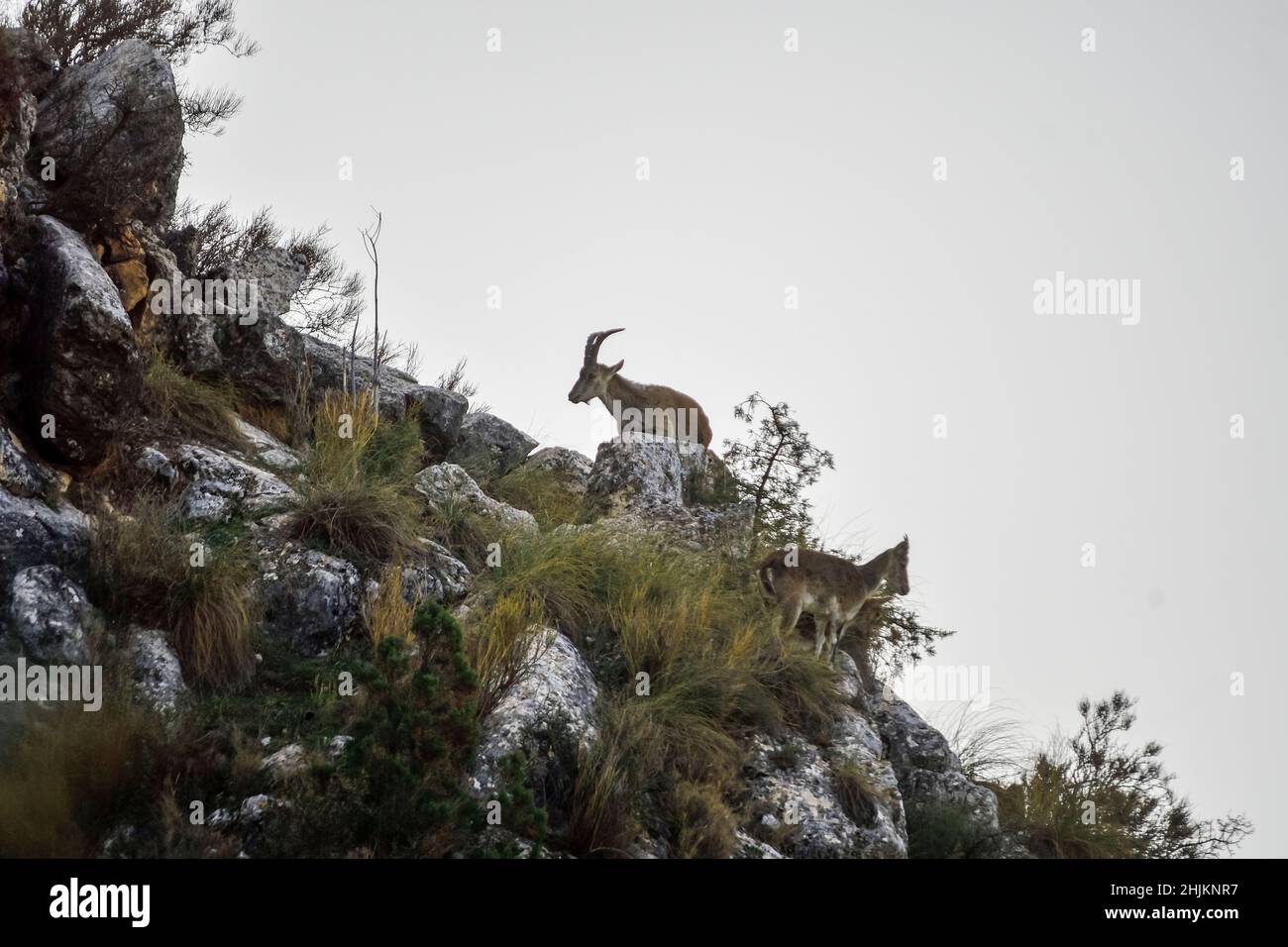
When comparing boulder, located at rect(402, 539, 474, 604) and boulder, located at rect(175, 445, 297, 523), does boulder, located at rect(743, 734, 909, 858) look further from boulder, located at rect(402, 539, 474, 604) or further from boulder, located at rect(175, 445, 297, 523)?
boulder, located at rect(175, 445, 297, 523)

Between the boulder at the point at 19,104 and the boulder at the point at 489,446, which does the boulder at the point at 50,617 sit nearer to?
the boulder at the point at 19,104

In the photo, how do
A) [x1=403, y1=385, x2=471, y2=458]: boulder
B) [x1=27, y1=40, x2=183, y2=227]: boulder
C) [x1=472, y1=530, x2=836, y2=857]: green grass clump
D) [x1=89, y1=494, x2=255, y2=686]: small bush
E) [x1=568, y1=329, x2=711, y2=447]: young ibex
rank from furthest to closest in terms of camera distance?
[x1=568, y1=329, x2=711, y2=447]: young ibex < [x1=403, y1=385, x2=471, y2=458]: boulder < [x1=27, y1=40, x2=183, y2=227]: boulder < [x1=89, y1=494, x2=255, y2=686]: small bush < [x1=472, y1=530, x2=836, y2=857]: green grass clump

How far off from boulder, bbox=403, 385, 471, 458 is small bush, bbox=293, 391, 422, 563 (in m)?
2.04

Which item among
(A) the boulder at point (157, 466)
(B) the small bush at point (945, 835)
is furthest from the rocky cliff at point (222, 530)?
(B) the small bush at point (945, 835)

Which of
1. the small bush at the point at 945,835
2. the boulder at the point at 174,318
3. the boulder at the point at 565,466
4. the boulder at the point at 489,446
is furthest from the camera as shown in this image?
the boulder at the point at 565,466

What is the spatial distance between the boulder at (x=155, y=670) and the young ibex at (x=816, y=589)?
534cm

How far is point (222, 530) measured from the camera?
10.2 m

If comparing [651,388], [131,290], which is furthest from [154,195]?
[651,388]

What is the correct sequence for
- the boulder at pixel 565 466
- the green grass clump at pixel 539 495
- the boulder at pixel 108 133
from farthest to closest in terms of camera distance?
the boulder at pixel 565 466 < the green grass clump at pixel 539 495 < the boulder at pixel 108 133

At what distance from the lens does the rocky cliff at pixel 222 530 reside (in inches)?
329

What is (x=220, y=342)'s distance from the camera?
1334 cm

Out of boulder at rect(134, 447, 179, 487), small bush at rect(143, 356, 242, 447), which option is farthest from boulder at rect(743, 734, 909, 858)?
small bush at rect(143, 356, 242, 447)

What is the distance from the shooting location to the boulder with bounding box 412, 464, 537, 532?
12.0 meters

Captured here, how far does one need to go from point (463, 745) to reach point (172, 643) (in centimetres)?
273
